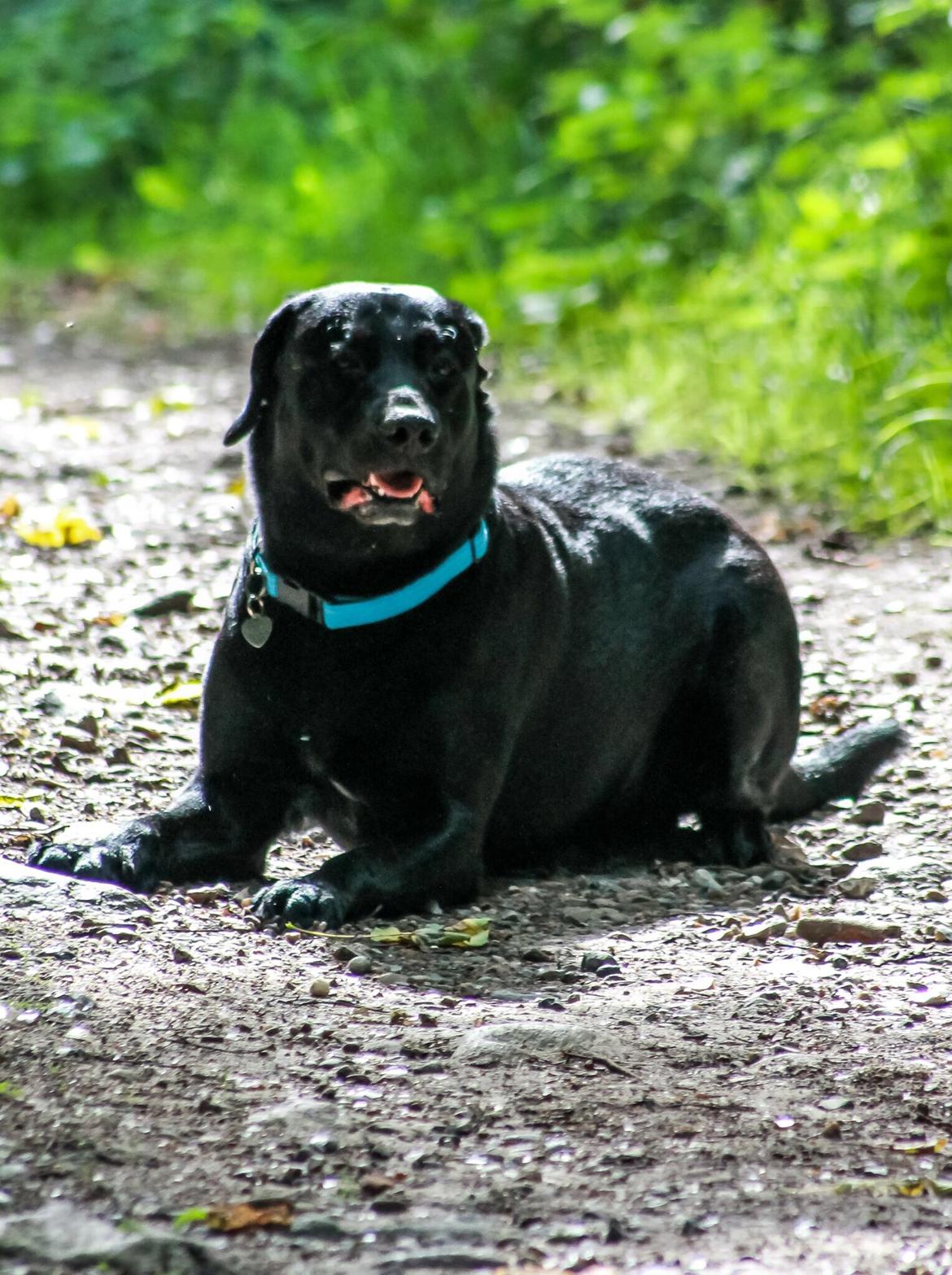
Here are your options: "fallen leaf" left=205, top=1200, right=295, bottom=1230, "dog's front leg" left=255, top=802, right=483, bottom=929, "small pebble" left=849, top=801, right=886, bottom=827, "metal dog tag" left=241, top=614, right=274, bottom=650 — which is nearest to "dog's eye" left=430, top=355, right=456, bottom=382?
"metal dog tag" left=241, top=614, right=274, bottom=650

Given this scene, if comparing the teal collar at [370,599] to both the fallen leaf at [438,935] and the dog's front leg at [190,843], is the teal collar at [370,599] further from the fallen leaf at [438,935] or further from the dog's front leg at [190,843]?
the fallen leaf at [438,935]

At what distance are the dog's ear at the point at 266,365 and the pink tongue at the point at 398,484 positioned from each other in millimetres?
335

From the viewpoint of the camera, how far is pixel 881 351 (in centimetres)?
692

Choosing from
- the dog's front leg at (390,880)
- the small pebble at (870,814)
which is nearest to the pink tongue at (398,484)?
the dog's front leg at (390,880)

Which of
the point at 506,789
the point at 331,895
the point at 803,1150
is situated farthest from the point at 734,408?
the point at 803,1150

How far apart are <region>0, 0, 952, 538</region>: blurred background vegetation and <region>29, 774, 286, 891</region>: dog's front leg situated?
10.7 ft

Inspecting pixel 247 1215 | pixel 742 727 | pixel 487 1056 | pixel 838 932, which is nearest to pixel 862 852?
pixel 742 727

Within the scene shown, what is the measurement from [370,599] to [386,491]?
219 millimetres

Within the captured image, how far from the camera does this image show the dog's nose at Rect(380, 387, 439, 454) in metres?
3.35

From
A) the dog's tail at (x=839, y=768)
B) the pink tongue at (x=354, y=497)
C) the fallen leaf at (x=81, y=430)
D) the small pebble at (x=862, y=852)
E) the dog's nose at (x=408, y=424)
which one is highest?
the dog's nose at (x=408, y=424)

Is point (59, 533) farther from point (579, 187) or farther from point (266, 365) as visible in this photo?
point (579, 187)

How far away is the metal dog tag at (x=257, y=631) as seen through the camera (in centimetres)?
358

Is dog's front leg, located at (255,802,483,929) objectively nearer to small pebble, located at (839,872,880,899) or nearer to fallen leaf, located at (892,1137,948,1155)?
small pebble, located at (839,872,880,899)

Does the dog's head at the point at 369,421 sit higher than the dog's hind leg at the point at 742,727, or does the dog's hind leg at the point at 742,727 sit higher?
the dog's head at the point at 369,421
